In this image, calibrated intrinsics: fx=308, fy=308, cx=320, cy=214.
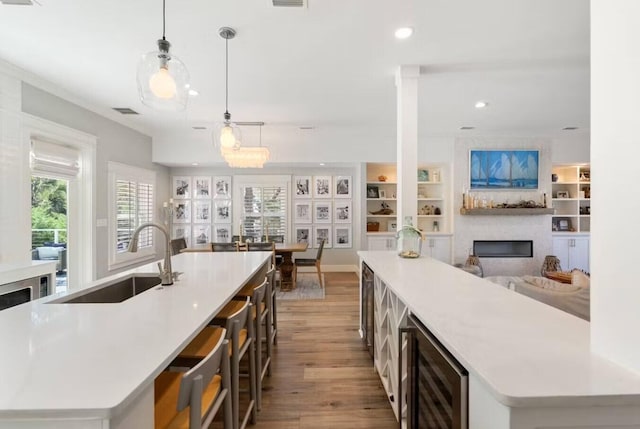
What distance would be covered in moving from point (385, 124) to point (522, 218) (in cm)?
329

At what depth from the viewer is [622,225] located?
0.85 m

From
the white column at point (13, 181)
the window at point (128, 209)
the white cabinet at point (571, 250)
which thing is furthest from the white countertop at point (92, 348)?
the white cabinet at point (571, 250)

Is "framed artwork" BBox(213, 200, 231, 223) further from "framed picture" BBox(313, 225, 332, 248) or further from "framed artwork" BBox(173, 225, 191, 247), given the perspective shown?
"framed picture" BBox(313, 225, 332, 248)

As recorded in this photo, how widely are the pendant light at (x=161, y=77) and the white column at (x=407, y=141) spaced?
217cm

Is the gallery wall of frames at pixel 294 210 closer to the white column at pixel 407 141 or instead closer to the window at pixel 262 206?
the window at pixel 262 206

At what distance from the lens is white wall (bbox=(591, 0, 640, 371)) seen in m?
0.83

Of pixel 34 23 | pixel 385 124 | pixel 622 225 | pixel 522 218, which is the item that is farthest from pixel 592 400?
pixel 522 218

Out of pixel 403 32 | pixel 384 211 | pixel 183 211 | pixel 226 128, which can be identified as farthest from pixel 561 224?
pixel 183 211

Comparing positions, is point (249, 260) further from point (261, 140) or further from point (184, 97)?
point (261, 140)

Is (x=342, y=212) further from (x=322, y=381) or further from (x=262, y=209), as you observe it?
(x=322, y=381)

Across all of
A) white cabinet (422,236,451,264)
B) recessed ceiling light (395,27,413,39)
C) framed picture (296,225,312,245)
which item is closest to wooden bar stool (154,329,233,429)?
recessed ceiling light (395,27,413,39)

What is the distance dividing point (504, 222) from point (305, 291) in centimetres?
407

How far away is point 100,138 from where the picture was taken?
179 inches

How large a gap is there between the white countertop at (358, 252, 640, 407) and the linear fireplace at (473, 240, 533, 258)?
4.68m
